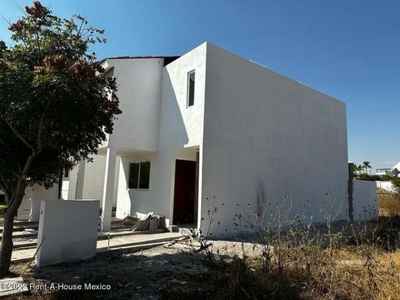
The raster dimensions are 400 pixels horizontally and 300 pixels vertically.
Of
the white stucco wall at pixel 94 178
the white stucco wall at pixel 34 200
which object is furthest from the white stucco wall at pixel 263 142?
the white stucco wall at pixel 94 178

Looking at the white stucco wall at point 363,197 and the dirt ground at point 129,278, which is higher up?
the white stucco wall at point 363,197

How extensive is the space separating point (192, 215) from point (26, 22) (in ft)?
30.9

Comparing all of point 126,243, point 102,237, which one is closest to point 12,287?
point 126,243

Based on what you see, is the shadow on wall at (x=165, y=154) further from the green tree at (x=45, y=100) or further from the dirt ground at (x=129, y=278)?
the green tree at (x=45, y=100)

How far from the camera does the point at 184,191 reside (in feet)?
40.8

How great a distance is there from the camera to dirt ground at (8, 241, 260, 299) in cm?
473

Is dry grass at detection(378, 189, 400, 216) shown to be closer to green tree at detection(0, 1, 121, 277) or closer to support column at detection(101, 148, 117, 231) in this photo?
support column at detection(101, 148, 117, 231)

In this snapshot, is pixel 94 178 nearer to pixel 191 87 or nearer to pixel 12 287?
pixel 191 87

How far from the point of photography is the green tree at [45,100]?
526 cm

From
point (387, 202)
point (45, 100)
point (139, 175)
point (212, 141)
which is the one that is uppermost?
point (212, 141)

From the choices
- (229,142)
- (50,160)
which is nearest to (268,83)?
(229,142)

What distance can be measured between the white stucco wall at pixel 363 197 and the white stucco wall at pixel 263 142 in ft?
4.87

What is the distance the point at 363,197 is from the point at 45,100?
18.6 meters

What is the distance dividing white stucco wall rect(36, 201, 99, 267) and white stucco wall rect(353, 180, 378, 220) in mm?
15597
